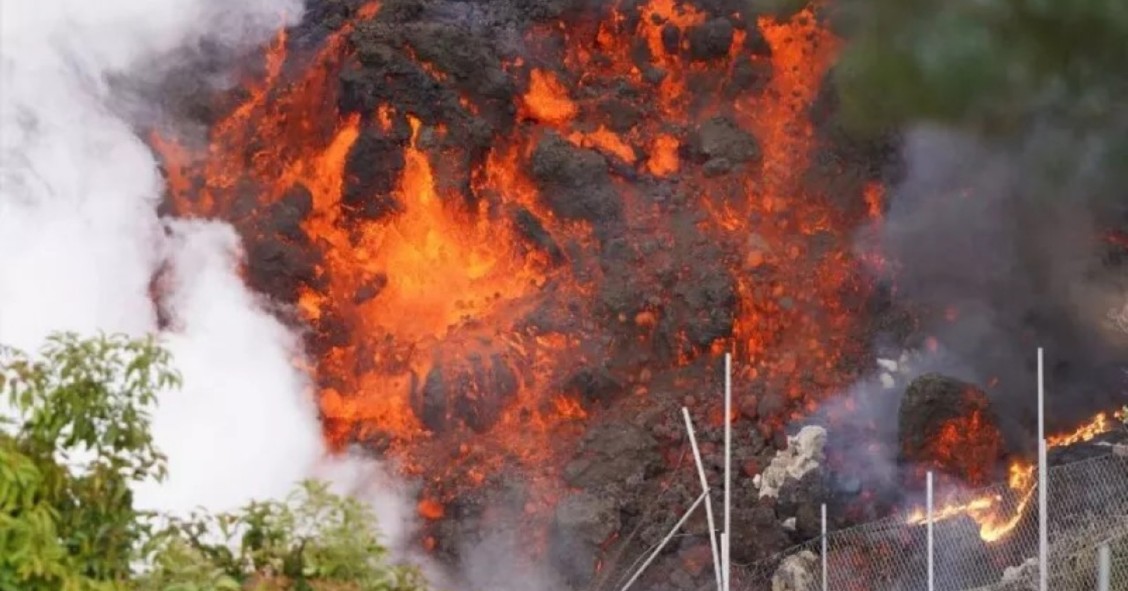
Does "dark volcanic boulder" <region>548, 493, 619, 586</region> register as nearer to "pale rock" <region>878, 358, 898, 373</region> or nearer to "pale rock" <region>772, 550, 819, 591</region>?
"pale rock" <region>772, 550, 819, 591</region>

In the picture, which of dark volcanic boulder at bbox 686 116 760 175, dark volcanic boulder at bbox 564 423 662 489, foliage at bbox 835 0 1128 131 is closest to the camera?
dark volcanic boulder at bbox 564 423 662 489

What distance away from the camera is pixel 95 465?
19.8 feet

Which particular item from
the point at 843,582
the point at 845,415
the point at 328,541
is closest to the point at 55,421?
the point at 328,541

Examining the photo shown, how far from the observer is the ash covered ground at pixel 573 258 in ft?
63.0

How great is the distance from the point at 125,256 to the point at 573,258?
583 centimetres

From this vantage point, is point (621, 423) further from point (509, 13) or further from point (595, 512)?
point (509, 13)

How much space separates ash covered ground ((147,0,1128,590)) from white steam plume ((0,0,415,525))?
0.52 metres

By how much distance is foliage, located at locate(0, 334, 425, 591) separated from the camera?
18.8 ft

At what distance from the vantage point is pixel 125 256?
19891mm

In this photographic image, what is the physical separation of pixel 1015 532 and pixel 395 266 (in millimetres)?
8750

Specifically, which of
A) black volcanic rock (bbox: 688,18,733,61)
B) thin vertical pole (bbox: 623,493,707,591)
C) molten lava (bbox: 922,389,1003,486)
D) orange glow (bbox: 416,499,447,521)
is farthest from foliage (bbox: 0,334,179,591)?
black volcanic rock (bbox: 688,18,733,61)

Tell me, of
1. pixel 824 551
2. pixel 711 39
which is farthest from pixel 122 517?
pixel 711 39

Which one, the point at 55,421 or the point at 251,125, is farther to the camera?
the point at 251,125

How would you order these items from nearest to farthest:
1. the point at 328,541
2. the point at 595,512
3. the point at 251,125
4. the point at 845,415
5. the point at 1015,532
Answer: the point at 328,541
the point at 1015,532
the point at 595,512
the point at 845,415
the point at 251,125
